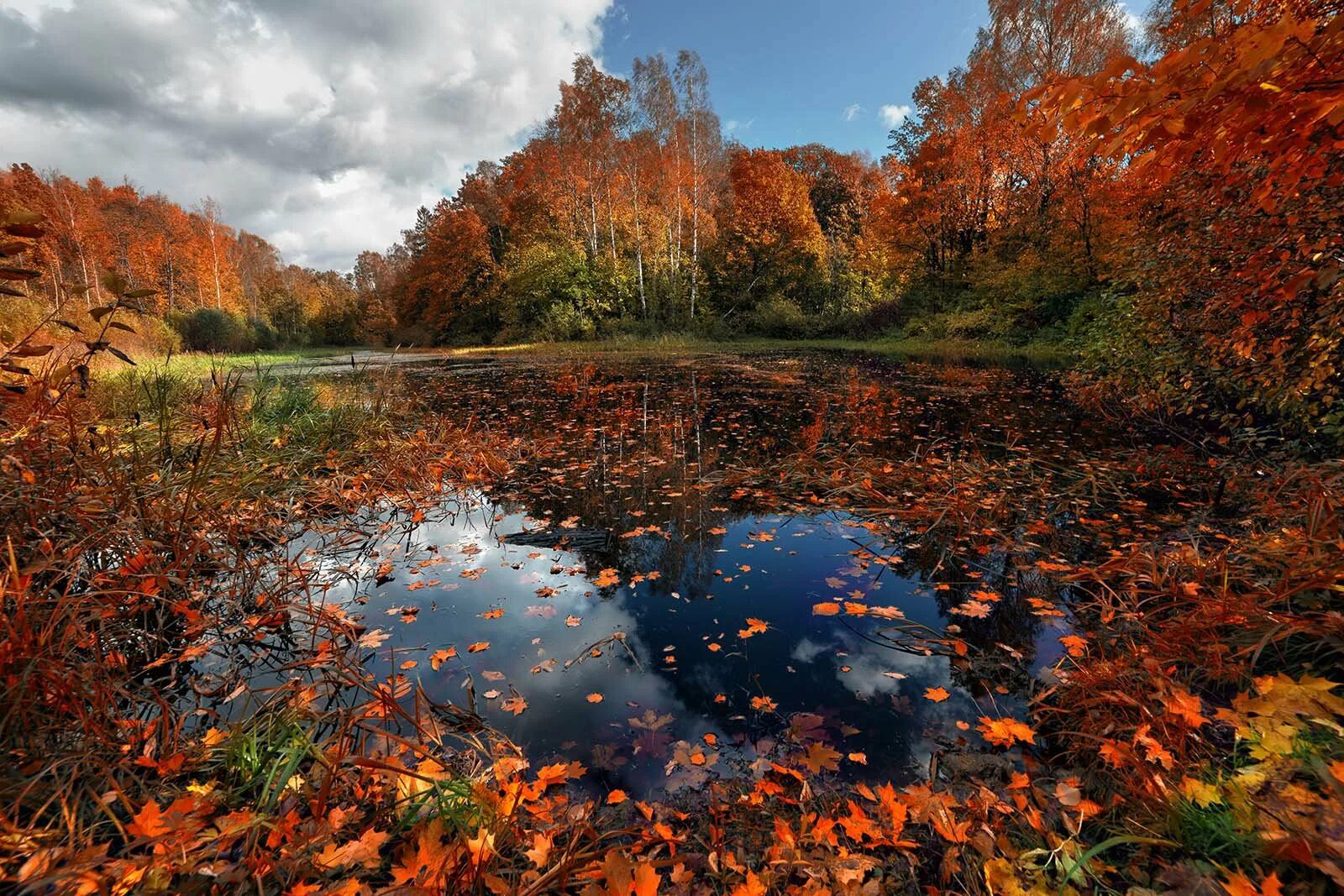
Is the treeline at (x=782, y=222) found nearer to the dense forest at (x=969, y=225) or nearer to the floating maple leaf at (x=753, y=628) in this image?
the dense forest at (x=969, y=225)

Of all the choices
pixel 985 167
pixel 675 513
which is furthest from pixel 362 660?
pixel 985 167

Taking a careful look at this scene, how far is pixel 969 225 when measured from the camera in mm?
23547

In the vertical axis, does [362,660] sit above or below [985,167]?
below

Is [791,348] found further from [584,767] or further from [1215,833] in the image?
[1215,833]

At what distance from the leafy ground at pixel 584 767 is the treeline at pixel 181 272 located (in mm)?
21312

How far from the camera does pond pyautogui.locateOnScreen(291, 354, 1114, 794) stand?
2625 mm

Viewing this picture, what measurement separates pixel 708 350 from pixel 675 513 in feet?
66.8

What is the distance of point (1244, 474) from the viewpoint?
5.07 metres

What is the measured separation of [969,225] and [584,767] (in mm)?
27599

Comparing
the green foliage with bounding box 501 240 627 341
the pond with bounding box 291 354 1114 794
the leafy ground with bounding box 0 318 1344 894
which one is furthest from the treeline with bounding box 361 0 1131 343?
the leafy ground with bounding box 0 318 1344 894

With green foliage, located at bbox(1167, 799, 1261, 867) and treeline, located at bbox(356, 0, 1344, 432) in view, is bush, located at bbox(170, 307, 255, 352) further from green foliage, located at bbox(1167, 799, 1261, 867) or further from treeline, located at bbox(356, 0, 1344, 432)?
green foliage, located at bbox(1167, 799, 1261, 867)

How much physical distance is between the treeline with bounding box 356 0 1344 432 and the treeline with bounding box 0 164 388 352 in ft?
39.1

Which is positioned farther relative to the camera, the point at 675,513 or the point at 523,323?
the point at 523,323

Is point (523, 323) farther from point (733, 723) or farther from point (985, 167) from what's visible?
point (733, 723)
